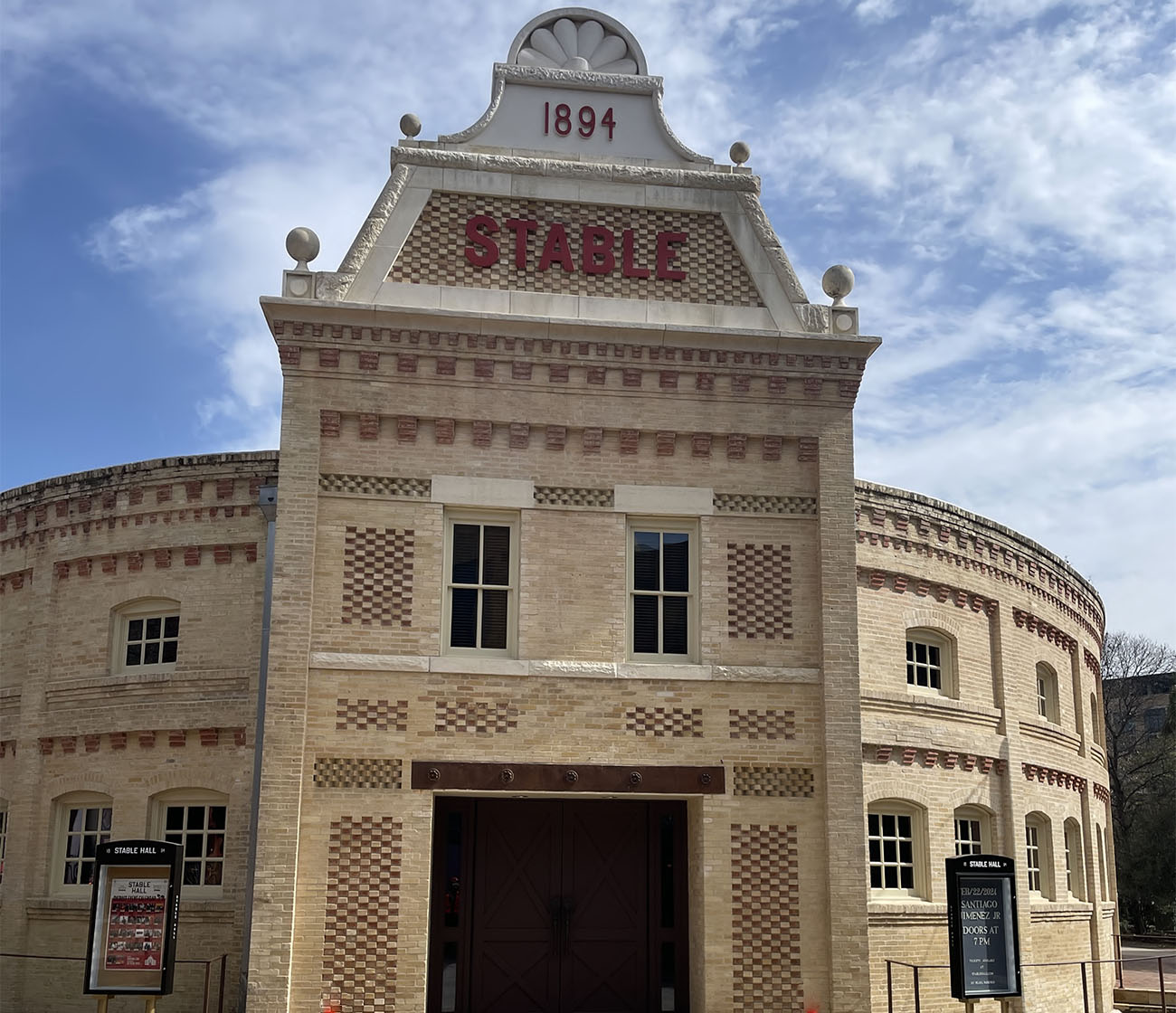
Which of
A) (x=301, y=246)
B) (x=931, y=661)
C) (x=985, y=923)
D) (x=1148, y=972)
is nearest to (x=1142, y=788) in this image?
(x=1148, y=972)

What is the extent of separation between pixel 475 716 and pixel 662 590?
267cm

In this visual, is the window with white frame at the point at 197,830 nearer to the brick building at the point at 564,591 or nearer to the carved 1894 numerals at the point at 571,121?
the brick building at the point at 564,591

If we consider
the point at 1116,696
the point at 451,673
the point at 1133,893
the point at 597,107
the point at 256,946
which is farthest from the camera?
the point at 1116,696

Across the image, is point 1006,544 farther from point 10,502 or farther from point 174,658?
point 10,502

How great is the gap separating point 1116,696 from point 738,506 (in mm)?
44558

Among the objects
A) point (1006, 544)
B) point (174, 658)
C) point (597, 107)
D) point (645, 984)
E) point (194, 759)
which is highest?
point (597, 107)

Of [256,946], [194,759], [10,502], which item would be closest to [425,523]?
[256,946]

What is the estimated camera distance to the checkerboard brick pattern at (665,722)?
14328 millimetres

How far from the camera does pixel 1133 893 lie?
43156mm

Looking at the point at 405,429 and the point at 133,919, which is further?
the point at 405,429

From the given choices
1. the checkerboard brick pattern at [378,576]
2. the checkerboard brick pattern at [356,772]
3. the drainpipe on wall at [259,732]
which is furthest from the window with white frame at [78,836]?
the checkerboard brick pattern at [378,576]

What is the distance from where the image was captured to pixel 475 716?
46.2 ft

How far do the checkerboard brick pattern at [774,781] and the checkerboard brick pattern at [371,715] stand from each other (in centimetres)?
385

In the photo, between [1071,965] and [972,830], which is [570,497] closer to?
[972,830]
